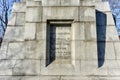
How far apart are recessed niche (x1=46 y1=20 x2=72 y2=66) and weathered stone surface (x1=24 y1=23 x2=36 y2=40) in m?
0.53

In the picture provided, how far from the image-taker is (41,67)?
Result: 8047mm

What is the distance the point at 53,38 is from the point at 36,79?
5.40 feet

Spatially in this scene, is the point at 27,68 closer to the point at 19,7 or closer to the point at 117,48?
the point at 19,7

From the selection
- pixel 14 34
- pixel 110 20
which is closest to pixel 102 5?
pixel 110 20

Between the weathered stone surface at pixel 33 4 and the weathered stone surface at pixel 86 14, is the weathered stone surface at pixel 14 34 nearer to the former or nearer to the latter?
the weathered stone surface at pixel 33 4

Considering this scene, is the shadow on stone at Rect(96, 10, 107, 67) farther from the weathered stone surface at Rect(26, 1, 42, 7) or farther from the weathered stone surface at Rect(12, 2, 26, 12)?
the weathered stone surface at Rect(12, 2, 26, 12)

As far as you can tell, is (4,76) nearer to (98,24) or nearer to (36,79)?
(36,79)

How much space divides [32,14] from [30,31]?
65 cm

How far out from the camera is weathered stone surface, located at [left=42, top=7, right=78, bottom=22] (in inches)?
332

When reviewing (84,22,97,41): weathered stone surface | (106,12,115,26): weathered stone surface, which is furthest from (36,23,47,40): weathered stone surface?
(106,12,115,26): weathered stone surface

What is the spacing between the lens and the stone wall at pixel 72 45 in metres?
8.04

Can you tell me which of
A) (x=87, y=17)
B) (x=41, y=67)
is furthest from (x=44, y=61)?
(x=87, y=17)

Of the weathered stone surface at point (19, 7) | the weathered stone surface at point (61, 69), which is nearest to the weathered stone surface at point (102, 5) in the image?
the weathered stone surface at point (61, 69)

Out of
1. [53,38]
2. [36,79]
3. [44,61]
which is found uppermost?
[53,38]
